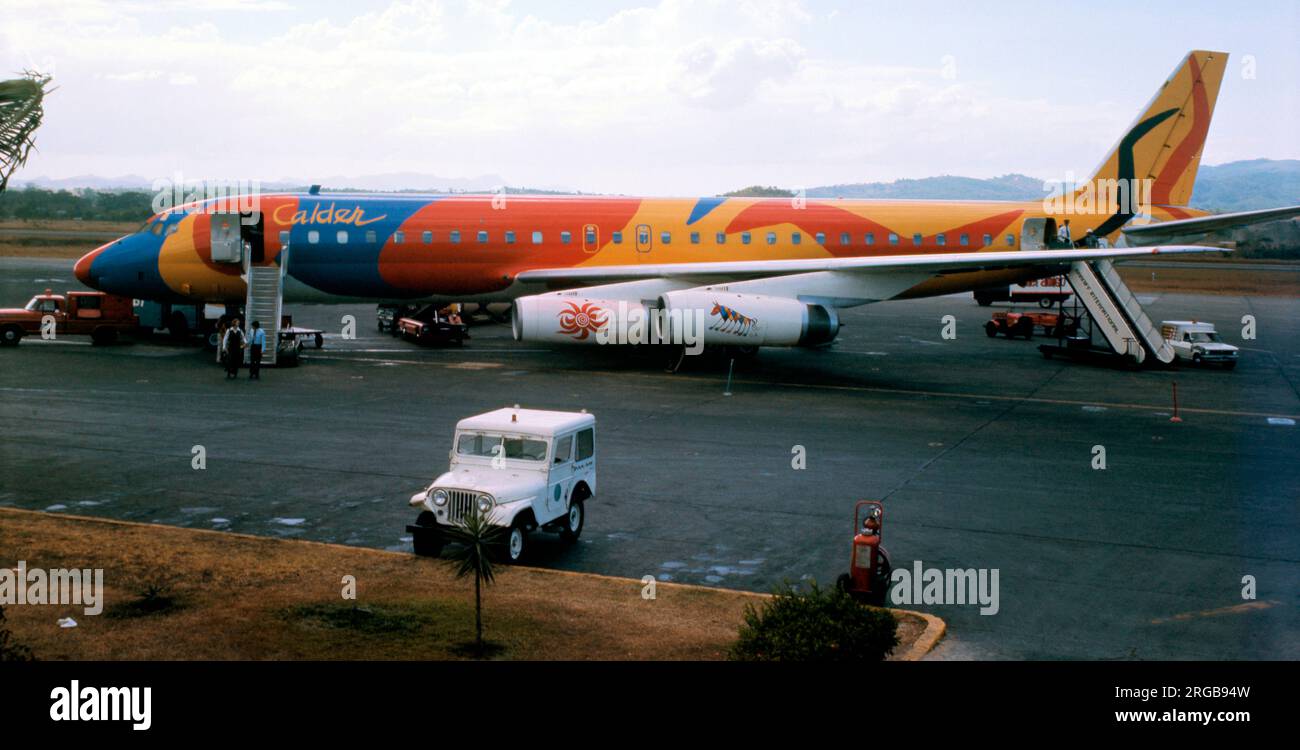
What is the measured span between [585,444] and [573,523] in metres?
1.26

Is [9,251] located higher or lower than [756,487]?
higher

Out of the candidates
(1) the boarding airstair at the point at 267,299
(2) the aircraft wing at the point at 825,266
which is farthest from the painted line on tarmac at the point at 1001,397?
(1) the boarding airstair at the point at 267,299

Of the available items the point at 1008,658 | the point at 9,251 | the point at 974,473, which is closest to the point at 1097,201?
the point at 974,473

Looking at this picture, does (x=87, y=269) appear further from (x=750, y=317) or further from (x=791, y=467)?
(x=791, y=467)

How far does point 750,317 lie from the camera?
33.2m

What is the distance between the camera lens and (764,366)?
3669cm

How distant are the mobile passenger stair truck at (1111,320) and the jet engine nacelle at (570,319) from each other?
606 inches

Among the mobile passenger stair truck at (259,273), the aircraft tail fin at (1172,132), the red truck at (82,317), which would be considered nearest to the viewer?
the mobile passenger stair truck at (259,273)

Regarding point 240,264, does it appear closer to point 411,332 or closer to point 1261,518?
point 411,332

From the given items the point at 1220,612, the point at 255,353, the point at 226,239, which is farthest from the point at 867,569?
the point at 226,239

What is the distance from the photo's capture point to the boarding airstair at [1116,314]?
37.5 metres

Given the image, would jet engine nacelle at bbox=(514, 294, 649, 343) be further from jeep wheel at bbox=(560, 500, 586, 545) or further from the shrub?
the shrub

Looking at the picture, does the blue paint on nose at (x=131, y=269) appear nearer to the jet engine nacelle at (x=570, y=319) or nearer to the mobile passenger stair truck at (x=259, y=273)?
the mobile passenger stair truck at (x=259, y=273)
